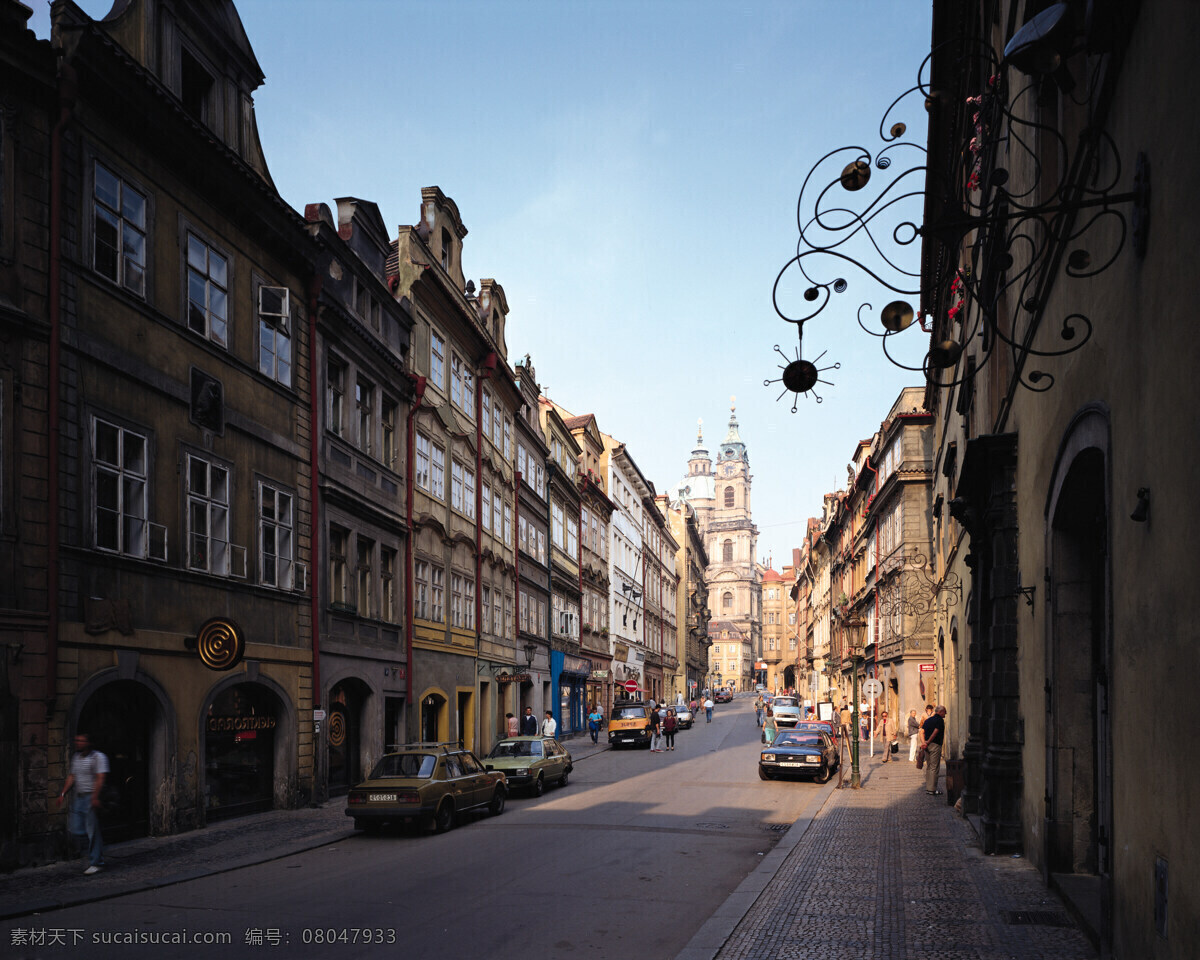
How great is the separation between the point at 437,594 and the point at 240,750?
38.8 ft

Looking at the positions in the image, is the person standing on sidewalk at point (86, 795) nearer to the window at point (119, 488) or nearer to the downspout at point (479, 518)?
the window at point (119, 488)

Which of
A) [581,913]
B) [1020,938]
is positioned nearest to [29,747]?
[581,913]

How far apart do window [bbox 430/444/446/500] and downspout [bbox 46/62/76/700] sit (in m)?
16.8

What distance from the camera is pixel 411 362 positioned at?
99.6ft

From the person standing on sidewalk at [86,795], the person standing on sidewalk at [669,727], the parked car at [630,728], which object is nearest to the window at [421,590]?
the person standing on sidewalk at [86,795]

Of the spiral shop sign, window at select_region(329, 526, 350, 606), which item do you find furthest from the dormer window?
window at select_region(329, 526, 350, 606)

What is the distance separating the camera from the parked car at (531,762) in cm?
2566

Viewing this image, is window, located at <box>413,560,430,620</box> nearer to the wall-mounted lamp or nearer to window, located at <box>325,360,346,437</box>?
window, located at <box>325,360,346,437</box>

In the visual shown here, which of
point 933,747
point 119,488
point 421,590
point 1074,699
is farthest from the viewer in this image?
point 421,590

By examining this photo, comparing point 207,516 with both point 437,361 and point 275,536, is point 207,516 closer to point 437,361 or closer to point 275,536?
point 275,536

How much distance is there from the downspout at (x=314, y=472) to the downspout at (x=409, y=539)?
224 inches

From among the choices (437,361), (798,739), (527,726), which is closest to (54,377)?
(437,361)

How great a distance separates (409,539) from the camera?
97.6 feet

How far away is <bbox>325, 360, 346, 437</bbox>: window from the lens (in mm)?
25359
